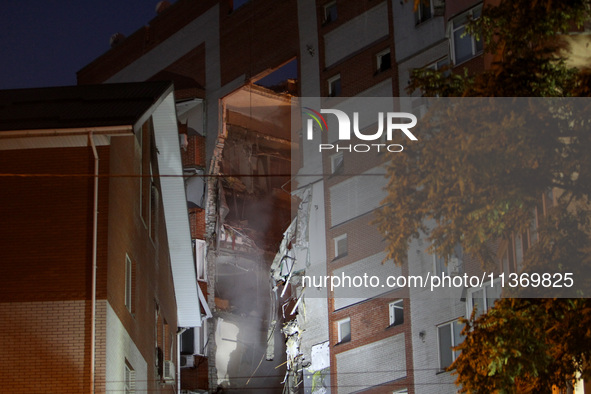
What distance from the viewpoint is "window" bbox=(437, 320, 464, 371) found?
33156mm

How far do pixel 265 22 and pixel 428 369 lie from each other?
2042 cm

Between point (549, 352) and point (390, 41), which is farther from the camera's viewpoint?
point (390, 41)

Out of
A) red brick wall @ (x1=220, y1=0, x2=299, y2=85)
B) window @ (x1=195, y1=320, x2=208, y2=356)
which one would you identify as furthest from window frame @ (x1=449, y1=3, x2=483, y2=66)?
window @ (x1=195, y1=320, x2=208, y2=356)

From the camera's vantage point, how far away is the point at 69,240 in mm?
18266

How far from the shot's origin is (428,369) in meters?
34.2

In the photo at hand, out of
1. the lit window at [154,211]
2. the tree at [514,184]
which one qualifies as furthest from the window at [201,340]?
the tree at [514,184]

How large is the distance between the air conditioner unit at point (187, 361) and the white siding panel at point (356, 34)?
45.5 ft

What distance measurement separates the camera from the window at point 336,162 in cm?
4170

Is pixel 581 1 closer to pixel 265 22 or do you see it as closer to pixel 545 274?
pixel 545 274

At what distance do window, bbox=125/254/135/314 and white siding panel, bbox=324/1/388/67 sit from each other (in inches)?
896

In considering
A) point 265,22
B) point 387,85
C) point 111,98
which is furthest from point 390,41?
point 111,98

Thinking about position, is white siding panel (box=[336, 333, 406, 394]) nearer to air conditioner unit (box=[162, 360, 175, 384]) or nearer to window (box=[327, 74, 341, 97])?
window (box=[327, 74, 341, 97])

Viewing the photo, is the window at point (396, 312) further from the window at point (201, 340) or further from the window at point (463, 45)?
the window at point (201, 340)

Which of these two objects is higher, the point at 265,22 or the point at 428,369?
the point at 265,22
